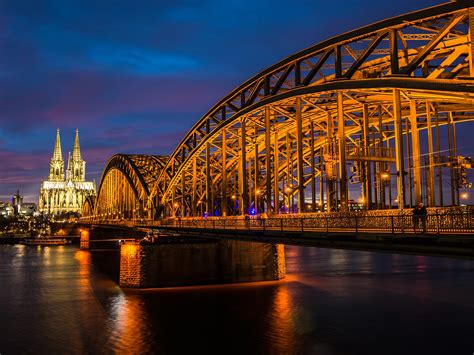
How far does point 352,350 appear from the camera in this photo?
26969 mm

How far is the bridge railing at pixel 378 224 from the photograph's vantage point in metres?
17.3

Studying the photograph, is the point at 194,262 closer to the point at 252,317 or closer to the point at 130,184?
the point at 252,317

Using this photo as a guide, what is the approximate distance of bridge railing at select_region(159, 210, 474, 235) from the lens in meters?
17.3

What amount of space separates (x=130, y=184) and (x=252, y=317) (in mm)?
70511

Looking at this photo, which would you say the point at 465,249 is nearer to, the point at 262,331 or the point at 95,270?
the point at 262,331

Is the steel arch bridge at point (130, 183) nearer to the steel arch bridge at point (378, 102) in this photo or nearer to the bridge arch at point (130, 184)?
the bridge arch at point (130, 184)

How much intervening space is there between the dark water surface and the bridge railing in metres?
6.76

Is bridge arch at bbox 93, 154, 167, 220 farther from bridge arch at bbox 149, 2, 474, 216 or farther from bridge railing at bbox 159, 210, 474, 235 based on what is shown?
bridge railing at bbox 159, 210, 474, 235

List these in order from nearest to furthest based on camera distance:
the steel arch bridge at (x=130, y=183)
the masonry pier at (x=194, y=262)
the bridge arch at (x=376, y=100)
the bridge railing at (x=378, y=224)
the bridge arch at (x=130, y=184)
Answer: the bridge railing at (x=378, y=224) < the bridge arch at (x=376, y=100) < the masonry pier at (x=194, y=262) < the bridge arch at (x=130, y=184) < the steel arch bridge at (x=130, y=183)

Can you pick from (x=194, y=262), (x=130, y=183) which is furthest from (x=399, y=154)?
(x=130, y=183)

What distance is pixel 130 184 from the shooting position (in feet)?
335

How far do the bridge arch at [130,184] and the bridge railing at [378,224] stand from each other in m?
62.4

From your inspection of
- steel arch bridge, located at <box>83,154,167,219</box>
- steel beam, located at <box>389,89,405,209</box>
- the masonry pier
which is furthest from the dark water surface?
steel arch bridge, located at <box>83,154,167,219</box>

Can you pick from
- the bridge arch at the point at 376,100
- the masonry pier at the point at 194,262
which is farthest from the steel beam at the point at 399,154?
the masonry pier at the point at 194,262
